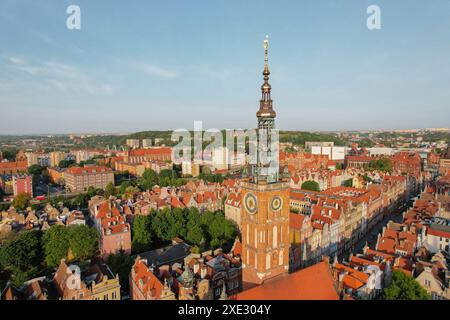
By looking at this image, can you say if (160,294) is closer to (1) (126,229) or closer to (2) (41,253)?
(1) (126,229)

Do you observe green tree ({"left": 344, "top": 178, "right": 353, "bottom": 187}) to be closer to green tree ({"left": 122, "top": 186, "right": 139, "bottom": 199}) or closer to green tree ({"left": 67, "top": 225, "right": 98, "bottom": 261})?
green tree ({"left": 122, "top": 186, "right": 139, "bottom": 199})

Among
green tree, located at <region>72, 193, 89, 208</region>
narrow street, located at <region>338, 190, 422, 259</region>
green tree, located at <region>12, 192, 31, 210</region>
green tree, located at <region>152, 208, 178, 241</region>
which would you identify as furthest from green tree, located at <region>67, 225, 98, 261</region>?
green tree, located at <region>12, 192, 31, 210</region>

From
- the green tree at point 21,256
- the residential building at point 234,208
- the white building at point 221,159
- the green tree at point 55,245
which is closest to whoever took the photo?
the green tree at point 21,256

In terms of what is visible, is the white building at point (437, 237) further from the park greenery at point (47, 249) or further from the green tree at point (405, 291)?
the park greenery at point (47, 249)

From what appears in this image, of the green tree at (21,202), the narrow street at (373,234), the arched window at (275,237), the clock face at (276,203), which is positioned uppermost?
the clock face at (276,203)

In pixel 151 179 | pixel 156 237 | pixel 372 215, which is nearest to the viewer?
pixel 156 237

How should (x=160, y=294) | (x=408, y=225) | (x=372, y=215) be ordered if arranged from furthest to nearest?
(x=372, y=215) < (x=408, y=225) < (x=160, y=294)

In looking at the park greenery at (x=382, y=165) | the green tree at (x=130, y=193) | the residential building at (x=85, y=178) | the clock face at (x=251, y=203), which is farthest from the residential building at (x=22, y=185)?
the park greenery at (x=382, y=165)

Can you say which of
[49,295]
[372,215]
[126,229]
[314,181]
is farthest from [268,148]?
[314,181]
